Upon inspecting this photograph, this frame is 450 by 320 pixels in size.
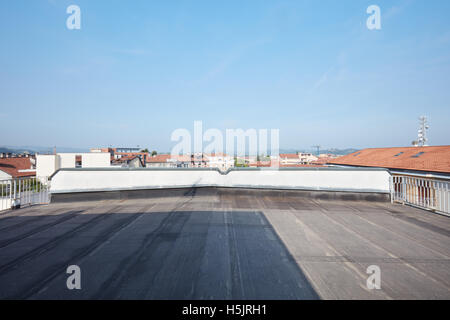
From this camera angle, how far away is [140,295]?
166 centimetres

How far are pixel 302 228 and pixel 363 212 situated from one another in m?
1.87

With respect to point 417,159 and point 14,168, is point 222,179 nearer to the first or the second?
point 417,159

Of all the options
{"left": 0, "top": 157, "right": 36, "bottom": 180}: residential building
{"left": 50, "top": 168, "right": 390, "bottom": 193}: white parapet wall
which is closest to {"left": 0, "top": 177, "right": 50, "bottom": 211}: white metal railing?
{"left": 50, "top": 168, "right": 390, "bottom": 193}: white parapet wall

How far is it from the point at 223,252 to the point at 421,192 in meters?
4.87

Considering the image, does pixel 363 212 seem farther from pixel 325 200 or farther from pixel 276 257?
pixel 276 257

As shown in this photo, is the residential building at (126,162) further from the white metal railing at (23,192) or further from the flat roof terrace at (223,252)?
the flat roof terrace at (223,252)

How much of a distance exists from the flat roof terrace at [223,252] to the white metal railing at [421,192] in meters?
0.34

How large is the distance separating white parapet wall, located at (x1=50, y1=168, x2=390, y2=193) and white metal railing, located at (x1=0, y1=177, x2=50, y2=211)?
0.23 metres

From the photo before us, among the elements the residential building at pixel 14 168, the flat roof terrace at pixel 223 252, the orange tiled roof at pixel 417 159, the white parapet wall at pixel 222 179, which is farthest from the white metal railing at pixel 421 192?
the residential building at pixel 14 168

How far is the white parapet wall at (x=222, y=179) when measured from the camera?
526cm

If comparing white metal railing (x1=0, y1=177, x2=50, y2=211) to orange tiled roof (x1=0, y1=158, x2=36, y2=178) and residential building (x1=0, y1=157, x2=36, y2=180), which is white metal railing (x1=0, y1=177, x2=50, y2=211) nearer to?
residential building (x1=0, y1=157, x2=36, y2=180)
